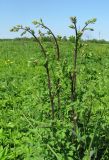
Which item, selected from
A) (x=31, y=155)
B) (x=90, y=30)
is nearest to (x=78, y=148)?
(x=31, y=155)

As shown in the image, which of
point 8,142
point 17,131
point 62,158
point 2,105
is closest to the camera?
point 62,158

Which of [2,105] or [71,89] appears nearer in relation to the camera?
[71,89]

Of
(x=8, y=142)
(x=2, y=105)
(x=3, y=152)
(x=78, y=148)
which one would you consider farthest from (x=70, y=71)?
(x=2, y=105)

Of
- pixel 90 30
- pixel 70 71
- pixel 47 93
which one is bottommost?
pixel 47 93

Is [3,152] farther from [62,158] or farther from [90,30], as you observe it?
[90,30]

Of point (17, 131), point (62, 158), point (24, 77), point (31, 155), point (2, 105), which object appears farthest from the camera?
point (24, 77)

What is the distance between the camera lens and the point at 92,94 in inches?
144

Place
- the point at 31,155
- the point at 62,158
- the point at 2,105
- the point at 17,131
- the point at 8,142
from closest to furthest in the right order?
the point at 62,158
the point at 31,155
the point at 8,142
the point at 17,131
the point at 2,105

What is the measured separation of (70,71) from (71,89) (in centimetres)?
20

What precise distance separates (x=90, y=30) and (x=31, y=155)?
1.30 metres

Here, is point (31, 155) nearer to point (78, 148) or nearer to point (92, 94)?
point (78, 148)

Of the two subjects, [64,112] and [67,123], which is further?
[64,112]

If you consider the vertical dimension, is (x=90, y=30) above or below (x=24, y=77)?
above

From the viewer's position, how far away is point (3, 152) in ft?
13.2
